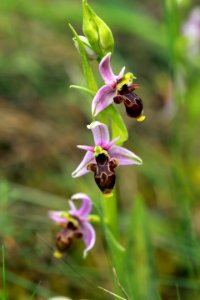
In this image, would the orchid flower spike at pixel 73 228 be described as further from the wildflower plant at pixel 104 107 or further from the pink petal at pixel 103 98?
the pink petal at pixel 103 98

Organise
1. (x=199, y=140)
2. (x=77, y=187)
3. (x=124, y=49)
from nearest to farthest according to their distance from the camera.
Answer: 1. (x=77, y=187)
2. (x=199, y=140)
3. (x=124, y=49)

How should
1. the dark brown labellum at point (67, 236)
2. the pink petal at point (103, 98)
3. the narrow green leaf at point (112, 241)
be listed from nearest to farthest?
the pink petal at point (103, 98) → the narrow green leaf at point (112, 241) → the dark brown labellum at point (67, 236)

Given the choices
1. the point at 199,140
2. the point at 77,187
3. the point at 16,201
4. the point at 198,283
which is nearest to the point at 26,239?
the point at 16,201

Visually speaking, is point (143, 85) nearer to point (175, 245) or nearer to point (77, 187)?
point (77, 187)

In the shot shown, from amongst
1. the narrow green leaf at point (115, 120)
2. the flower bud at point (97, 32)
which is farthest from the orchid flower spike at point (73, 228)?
the flower bud at point (97, 32)

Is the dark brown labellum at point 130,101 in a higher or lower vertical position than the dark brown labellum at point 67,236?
higher

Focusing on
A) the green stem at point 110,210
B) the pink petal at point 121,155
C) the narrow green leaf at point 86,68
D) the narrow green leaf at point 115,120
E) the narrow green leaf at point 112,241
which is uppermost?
the narrow green leaf at point 86,68
